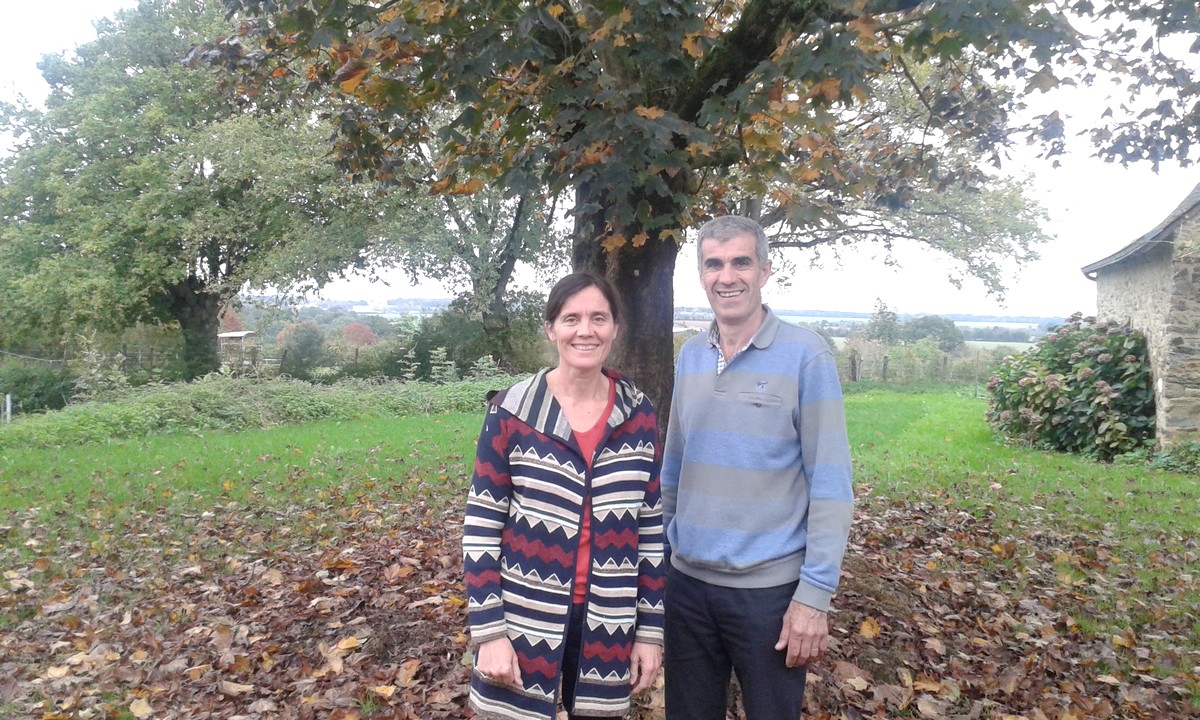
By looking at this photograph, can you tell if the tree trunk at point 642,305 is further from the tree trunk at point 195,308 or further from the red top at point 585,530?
the tree trunk at point 195,308

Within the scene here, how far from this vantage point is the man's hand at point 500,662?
7.15 feet

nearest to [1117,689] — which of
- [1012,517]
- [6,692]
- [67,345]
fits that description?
[1012,517]

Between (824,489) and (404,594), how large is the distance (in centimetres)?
363

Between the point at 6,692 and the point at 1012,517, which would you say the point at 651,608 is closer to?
the point at 6,692

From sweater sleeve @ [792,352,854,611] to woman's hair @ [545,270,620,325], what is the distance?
2.03 feet

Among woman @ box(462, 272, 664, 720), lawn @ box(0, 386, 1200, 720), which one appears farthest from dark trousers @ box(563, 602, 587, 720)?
lawn @ box(0, 386, 1200, 720)

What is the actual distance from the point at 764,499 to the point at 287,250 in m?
20.1

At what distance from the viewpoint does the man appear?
2.23 m

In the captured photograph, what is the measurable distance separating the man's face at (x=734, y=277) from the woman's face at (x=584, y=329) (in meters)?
0.33

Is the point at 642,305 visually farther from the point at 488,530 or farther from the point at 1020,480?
the point at 1020,480

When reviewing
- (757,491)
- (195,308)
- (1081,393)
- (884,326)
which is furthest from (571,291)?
(884,326)

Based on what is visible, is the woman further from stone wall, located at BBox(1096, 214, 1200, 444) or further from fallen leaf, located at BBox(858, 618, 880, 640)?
stone wall, located at BBox(1096, 214, 1200, 444)

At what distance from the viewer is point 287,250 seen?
20359mm

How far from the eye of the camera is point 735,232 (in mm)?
2354
